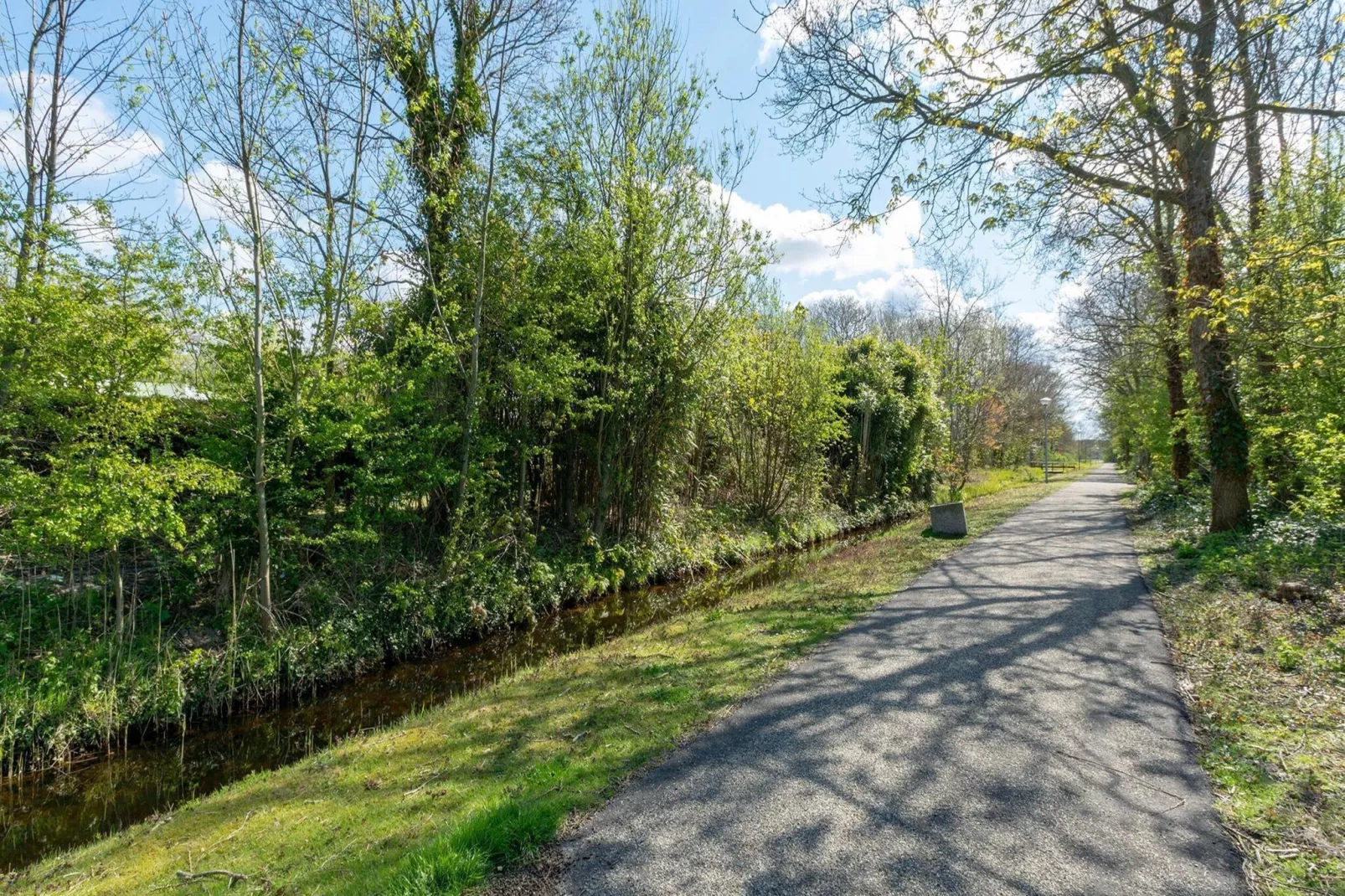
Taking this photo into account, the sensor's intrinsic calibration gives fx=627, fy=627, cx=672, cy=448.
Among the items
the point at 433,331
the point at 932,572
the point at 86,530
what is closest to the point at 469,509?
the point at 433,331

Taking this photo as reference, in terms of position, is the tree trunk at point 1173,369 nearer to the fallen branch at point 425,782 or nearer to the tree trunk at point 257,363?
the fallen branch at point 425,782

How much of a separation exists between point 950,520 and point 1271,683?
8661 mm

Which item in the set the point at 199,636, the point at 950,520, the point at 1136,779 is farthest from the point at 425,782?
the point at 950,520

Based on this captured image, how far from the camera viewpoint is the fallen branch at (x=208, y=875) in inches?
127

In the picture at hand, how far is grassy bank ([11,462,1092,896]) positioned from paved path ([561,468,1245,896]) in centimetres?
38

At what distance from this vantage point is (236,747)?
18.8ft

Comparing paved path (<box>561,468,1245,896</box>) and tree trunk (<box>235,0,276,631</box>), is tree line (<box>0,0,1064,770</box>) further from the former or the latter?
paved path (<box>561,468,1245,896</box>)

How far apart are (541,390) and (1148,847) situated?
7.85 m

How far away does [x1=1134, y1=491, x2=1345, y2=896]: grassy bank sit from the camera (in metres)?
2.93

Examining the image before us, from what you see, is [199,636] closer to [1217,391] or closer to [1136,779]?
[1136,779]

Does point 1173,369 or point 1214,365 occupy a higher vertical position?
point 1173,369

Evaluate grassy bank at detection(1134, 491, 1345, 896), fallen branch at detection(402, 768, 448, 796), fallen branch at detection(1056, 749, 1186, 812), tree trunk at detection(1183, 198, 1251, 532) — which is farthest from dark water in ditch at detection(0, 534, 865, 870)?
tree trunk at detection(1183, 198, 1251, 532)

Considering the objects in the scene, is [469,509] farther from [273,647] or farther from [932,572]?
[932,572]

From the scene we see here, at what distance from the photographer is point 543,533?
1101 cm
